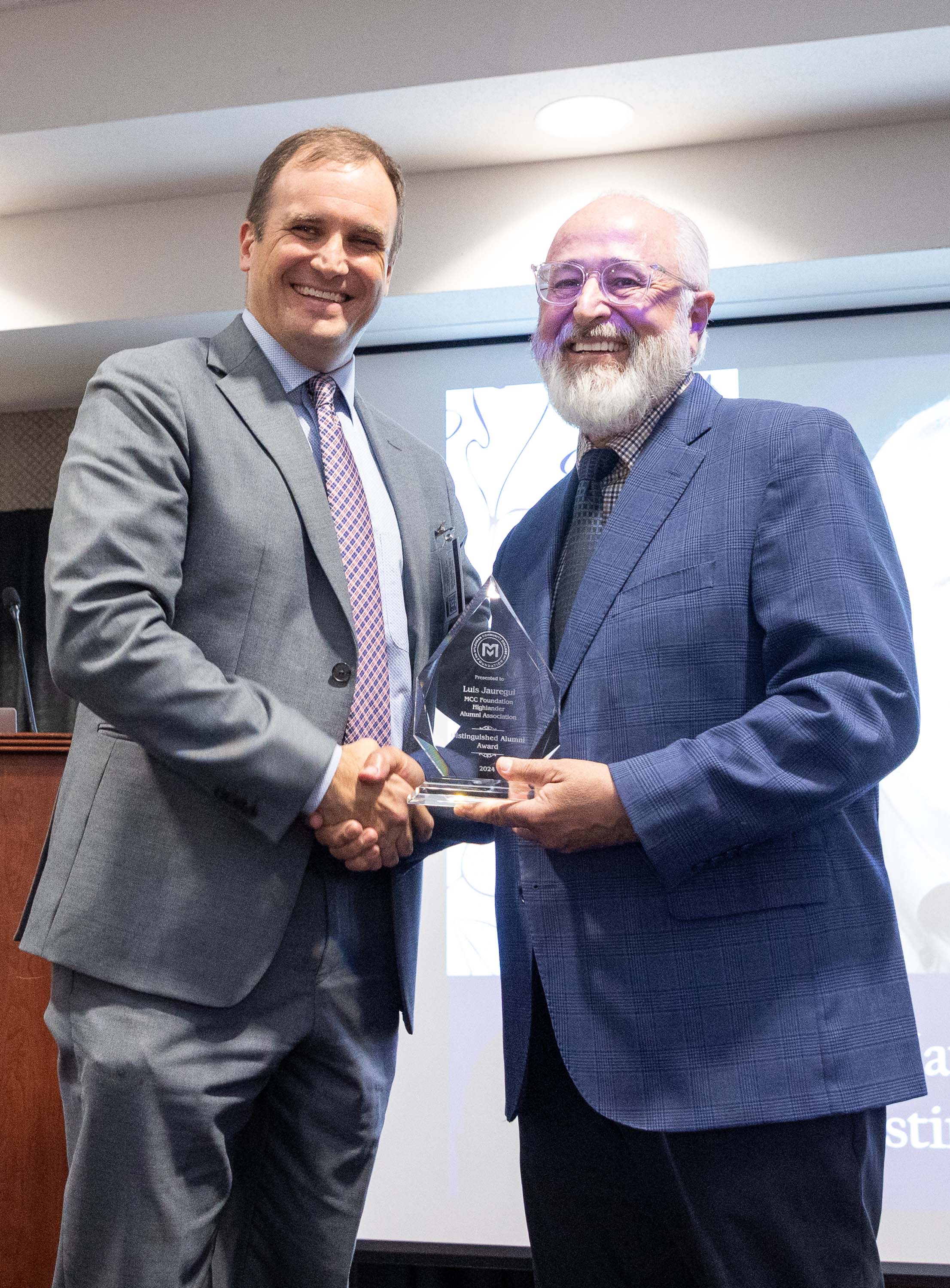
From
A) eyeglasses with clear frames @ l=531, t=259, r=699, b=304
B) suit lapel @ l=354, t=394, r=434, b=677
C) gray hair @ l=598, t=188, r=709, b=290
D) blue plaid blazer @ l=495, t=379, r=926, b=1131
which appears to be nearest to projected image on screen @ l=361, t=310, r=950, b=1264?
gray hair @ l=598, t=188, r=709, b=290

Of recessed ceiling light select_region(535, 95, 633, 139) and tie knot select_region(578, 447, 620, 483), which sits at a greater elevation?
recessed ceiling light select_region(535, 95, 633, 139)

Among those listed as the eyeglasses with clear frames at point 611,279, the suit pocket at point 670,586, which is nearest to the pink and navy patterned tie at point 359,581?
the suit pocket at point 670,586

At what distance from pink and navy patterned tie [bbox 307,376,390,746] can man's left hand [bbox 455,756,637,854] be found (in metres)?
0.23

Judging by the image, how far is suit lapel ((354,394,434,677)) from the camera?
1.71 meters

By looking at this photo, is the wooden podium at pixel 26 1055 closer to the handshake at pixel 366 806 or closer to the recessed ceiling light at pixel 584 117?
the handshake at pixel 366 806

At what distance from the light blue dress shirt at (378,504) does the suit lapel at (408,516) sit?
0.4 inches

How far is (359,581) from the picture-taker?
162 centimetres

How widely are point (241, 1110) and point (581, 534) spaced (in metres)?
0.96

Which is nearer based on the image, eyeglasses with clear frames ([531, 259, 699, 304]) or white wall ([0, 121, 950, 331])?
eyeglasses with clear frames ([531, 259, 699, 304])

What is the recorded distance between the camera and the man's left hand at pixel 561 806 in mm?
1421

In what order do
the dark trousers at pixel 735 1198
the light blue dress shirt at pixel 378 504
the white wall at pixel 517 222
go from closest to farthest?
the dark trousers at pixel 735 1198 → the light blue dress shirt at pixel 378 504 → the white wall at pixel 517 222

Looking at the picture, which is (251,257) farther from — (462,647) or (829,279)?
(829,279)

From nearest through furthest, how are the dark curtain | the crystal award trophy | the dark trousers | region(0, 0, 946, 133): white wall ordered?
the dark trousers, the crystal award trophy, region(0, 0, 946, 133): white wall, the dark curtain

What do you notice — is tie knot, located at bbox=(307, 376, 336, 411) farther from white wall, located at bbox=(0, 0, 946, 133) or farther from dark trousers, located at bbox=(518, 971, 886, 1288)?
white wall, located at bbox=(0, 0, 946, 133)
